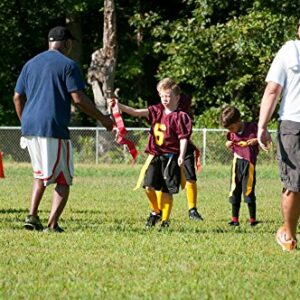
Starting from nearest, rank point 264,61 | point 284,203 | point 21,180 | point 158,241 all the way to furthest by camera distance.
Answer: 1. point 284,203
2. point 158,241
3. point 21,180
4. point 264,61

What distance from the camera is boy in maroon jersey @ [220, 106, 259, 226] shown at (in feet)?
41.0

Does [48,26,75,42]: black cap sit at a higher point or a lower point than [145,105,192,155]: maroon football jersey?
higher

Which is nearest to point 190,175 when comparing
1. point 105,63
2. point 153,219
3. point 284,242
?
point 153,219

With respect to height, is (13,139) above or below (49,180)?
below

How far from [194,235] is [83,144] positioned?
19942 mm

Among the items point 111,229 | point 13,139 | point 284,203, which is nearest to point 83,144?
point 13,139

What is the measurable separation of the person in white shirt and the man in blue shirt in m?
2.19

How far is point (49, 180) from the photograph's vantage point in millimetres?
10266

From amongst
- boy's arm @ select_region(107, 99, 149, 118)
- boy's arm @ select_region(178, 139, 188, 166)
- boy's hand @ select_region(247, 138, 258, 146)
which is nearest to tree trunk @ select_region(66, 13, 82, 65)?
boy's hand @ select_region(247, 138, 258, 146)

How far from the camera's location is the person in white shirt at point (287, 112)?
27.8ft

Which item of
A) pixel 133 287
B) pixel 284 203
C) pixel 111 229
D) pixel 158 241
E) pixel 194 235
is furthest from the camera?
pixel 111 229

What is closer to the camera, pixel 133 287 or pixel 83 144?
pixel 133 287

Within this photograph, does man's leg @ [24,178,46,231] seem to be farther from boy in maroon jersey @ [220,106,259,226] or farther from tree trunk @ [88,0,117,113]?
tree trunk @ [88,0,117,113]

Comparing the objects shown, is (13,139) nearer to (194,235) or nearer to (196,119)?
(196,119)
